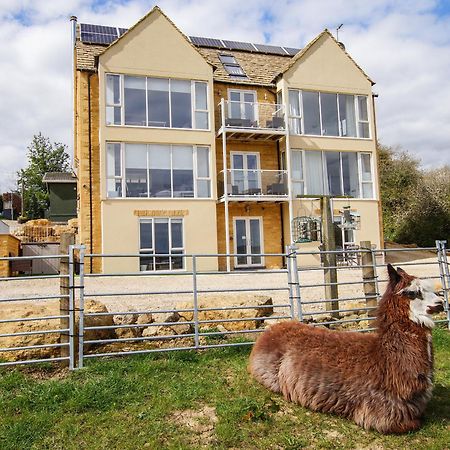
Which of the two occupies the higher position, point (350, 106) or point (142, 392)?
point (350, 106)

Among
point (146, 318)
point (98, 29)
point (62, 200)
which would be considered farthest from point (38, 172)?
point (146, 318)

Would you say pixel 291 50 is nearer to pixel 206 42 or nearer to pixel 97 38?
pixel 206 42

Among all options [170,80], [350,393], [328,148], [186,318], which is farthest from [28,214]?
[350,393]

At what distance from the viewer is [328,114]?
23.6 meters

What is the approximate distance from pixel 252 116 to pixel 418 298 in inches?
773

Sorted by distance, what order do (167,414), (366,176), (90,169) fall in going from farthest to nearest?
(366,176) → (90,169) → (167,414)

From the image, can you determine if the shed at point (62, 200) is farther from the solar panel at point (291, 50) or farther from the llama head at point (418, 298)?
the llama head at point (418, 298)

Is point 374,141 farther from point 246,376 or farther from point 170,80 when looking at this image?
point 246,376

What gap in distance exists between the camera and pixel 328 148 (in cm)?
2312

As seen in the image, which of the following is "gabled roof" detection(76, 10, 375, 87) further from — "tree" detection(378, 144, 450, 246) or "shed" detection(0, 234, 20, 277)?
"tree" detection(378, 144, 450, 246)

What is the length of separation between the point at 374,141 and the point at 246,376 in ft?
69.7

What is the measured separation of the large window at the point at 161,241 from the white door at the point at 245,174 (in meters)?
3.42

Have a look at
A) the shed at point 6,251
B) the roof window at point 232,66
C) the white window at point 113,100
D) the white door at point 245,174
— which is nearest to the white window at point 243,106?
the roof window at point 232,66

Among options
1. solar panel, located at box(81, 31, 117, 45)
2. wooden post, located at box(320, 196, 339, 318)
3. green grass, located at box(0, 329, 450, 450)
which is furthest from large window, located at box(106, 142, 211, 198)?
green grass, located at box(0, 329, 450, 450)
